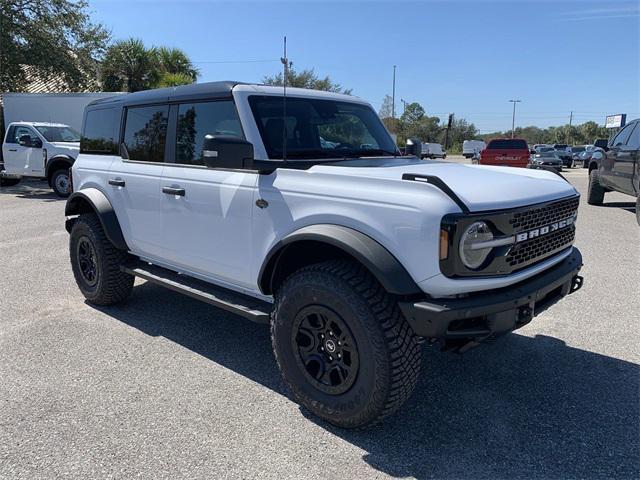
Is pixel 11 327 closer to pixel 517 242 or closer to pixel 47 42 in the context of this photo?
pixel 517 242

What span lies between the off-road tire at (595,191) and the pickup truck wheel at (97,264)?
1091 cm

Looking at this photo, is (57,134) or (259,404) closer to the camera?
(259,404)

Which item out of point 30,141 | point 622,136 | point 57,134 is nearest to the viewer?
point 622,136

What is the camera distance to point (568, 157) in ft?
113

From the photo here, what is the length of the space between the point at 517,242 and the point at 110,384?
273 centimetres

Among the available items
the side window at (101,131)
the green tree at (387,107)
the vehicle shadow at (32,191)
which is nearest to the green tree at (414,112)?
the green tree at (387,107)

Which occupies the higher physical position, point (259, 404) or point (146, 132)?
point (146, 132)

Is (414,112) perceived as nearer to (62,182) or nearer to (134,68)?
(134,68)

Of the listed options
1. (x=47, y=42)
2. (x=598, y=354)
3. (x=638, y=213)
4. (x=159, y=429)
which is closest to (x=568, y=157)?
(x=638, y=213)

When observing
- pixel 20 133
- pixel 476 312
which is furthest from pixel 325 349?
pixel 20 133

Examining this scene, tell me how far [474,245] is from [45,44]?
23.2 metres

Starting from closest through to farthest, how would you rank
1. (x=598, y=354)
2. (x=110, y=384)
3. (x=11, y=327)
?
1. (x=110, y=384)
2. (x=598, y=354)
3. (x=11, y=327)

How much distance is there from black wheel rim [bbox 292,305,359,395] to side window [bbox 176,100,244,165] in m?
1.42

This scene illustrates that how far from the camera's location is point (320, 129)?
391 cm
